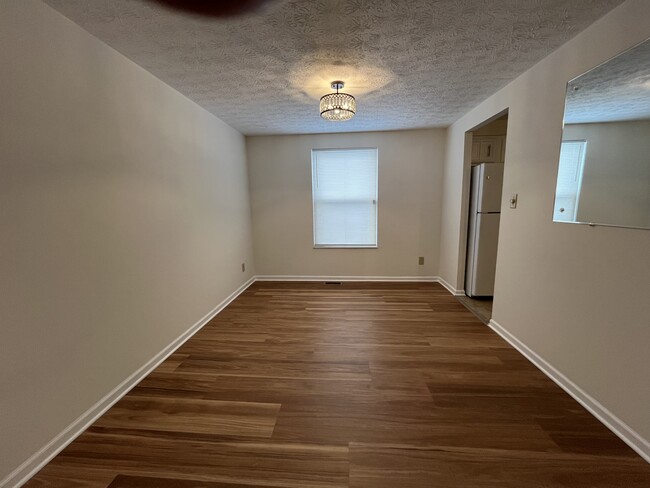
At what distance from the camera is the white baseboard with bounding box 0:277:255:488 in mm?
1187

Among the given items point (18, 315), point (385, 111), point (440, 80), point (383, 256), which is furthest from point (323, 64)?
point (383, 256)

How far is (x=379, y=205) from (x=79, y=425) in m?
3.73

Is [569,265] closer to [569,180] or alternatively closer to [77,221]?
[569,180]

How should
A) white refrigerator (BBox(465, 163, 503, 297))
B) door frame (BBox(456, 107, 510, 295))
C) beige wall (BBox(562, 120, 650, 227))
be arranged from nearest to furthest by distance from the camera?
beige wall (BBox(562, 120, 650, 227))
white refrigerator (BBox(465, 163, 503, 297))
door frame (BBox(456, 107, 510, 295))

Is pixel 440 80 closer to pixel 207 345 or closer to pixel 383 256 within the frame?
pixel 383 256

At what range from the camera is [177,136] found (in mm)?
2326

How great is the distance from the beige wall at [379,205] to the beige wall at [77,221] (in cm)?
171

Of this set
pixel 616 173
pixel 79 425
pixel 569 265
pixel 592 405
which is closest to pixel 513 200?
pixel 569 265

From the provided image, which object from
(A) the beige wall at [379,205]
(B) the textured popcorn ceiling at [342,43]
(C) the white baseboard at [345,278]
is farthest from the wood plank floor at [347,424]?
(B) the textured popcorn ceiling at [342,43]

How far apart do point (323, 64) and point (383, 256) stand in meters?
2.84

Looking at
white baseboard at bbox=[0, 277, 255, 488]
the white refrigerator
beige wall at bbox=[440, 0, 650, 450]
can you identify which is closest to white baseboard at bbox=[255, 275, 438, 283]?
the white refrigerator

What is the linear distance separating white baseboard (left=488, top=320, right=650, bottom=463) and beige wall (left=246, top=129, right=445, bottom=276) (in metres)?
2.04

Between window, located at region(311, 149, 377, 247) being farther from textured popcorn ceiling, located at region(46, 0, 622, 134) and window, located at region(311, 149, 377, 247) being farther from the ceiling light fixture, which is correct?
the ceiling light fixture

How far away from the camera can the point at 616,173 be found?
4.56 ft
